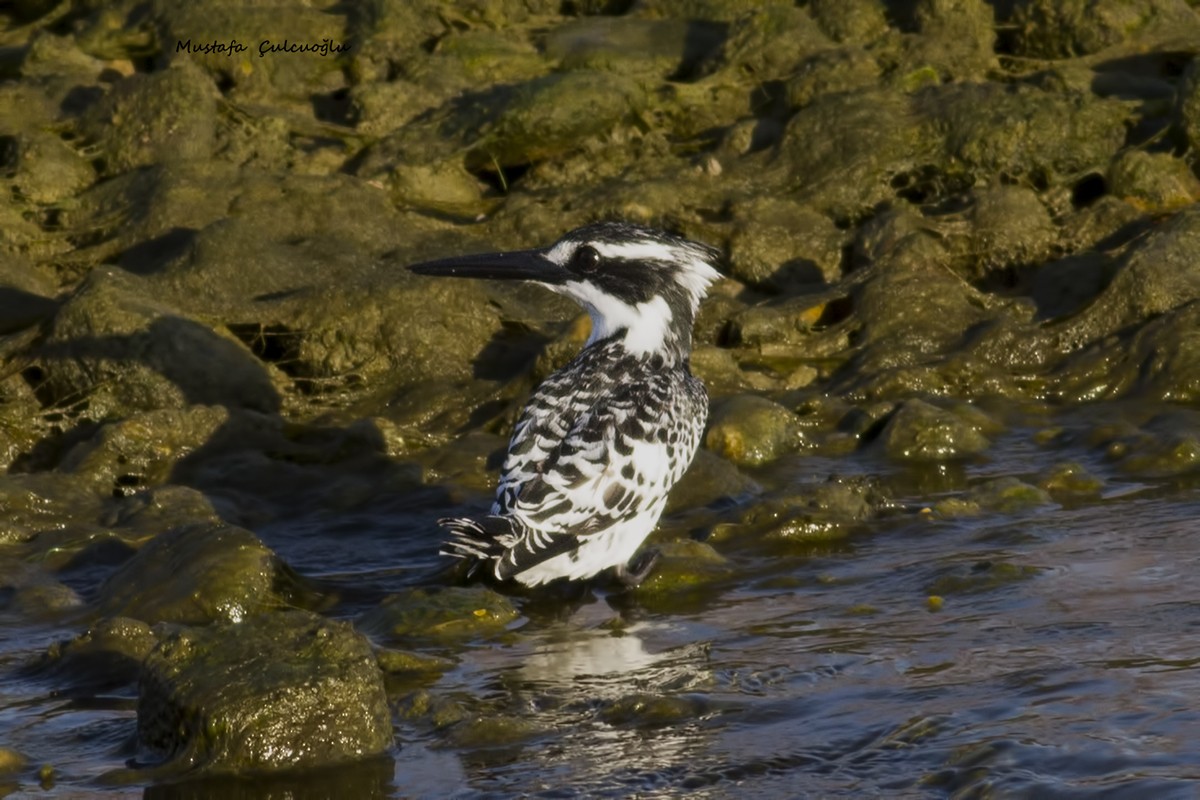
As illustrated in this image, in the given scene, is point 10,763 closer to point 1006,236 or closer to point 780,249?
point 780,249

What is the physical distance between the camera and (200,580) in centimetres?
745

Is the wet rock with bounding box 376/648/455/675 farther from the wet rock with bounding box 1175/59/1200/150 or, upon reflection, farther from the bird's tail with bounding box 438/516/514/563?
the wet rock with bounding box 1175/59/1200/150

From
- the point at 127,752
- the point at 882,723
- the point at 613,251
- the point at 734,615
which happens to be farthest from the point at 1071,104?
the point at 127,752

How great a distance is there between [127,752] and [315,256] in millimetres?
4850

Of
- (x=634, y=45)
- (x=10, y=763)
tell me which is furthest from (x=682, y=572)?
(x=634, y=45)

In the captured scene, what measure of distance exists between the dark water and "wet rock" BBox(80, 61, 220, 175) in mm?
3692

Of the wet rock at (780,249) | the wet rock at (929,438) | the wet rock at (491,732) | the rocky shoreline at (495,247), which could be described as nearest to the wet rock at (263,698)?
the rocky shoreline at (495,247)

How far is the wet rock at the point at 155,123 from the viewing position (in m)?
11.6

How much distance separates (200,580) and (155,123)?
490 cm

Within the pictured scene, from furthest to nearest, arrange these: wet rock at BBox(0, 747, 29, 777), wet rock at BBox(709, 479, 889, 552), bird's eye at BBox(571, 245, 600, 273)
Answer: bird's eye at BBox(571, 245, 600, 273), wet rock at BBox(709, 479, 889, 552), wet rock at BBox(0, 747, 29, 777)

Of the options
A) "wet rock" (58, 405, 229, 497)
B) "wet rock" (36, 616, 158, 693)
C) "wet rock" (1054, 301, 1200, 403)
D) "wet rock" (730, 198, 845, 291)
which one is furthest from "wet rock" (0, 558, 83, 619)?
"wet rock" (1054, 301, 1200, 403)

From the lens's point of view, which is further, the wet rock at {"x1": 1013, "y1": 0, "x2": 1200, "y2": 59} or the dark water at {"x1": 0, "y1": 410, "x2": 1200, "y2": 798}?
the wet rock at {"x1": 1013, "y1": 0, "x2": 1200, "y2": 59}

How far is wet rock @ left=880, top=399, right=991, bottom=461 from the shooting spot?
9.31 metres

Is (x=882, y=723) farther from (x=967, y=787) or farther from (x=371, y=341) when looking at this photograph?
(x=371, y=341)
